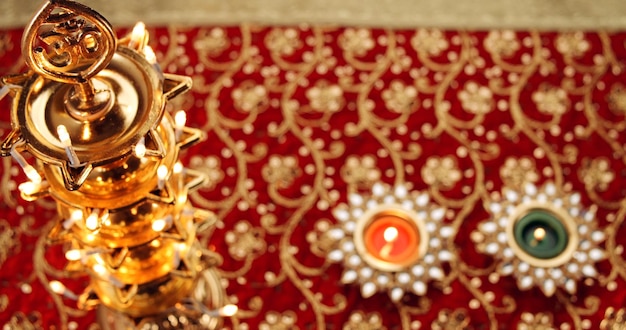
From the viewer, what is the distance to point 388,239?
1.20m

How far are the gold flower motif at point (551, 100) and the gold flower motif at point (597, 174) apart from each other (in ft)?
0.40

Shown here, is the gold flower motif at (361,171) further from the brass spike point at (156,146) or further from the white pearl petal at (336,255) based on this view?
the brass spike point at (156,146)

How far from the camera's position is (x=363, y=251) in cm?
120

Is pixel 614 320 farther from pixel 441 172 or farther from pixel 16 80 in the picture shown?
pixel 16 80

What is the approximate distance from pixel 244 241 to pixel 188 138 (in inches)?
19.1

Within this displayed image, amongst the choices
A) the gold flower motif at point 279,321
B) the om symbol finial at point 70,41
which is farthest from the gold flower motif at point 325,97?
the om symbol finial at point 70,41

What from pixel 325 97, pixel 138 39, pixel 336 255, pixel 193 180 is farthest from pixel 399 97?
pixel 138 39

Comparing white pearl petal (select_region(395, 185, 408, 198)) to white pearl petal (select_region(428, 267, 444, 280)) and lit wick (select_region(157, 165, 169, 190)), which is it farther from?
lit wick (select_region(157, 165, 169, 190))

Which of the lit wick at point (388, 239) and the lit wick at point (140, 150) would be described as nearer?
the lit wick at point (140, 150)

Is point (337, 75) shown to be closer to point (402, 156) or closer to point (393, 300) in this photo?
point (402, 156)

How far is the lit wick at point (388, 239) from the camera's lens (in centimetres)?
119

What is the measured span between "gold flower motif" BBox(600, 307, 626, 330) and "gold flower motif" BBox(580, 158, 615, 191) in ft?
0.85

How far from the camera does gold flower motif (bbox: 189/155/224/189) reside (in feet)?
4.37

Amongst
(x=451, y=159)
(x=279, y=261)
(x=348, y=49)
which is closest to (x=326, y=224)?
(x=279, y=261)
